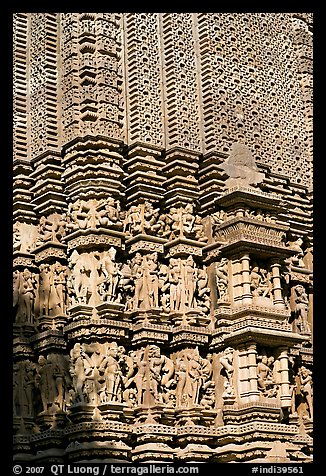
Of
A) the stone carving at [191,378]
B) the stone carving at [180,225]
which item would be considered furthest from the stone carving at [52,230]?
the stone carving at [191,378]

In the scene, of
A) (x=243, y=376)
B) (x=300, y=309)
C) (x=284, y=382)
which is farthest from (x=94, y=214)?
(x=300, y=309)

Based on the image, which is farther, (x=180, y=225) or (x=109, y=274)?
(x=180, y=225)

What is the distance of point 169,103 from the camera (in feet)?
56.4

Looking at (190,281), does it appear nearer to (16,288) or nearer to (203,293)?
(203,293)

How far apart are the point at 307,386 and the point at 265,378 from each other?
2197 mm

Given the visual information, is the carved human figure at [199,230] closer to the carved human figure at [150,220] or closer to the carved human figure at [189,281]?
the carved human figure at [189,281]

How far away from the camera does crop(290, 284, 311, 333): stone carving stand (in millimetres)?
17641

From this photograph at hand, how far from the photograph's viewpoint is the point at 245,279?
1566 centimetres

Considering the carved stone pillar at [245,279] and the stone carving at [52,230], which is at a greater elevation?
the stone carving at [52,230]

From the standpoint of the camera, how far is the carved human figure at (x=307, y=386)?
17.1m

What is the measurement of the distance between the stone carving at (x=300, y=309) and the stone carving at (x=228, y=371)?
2.57 meters

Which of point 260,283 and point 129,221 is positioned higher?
point 129,221

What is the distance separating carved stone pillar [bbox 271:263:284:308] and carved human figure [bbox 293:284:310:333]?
1.72 metres

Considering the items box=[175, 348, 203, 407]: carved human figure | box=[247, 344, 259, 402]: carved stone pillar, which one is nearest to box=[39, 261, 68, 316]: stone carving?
box=[175, 348, 203, 407]: carved human figure
